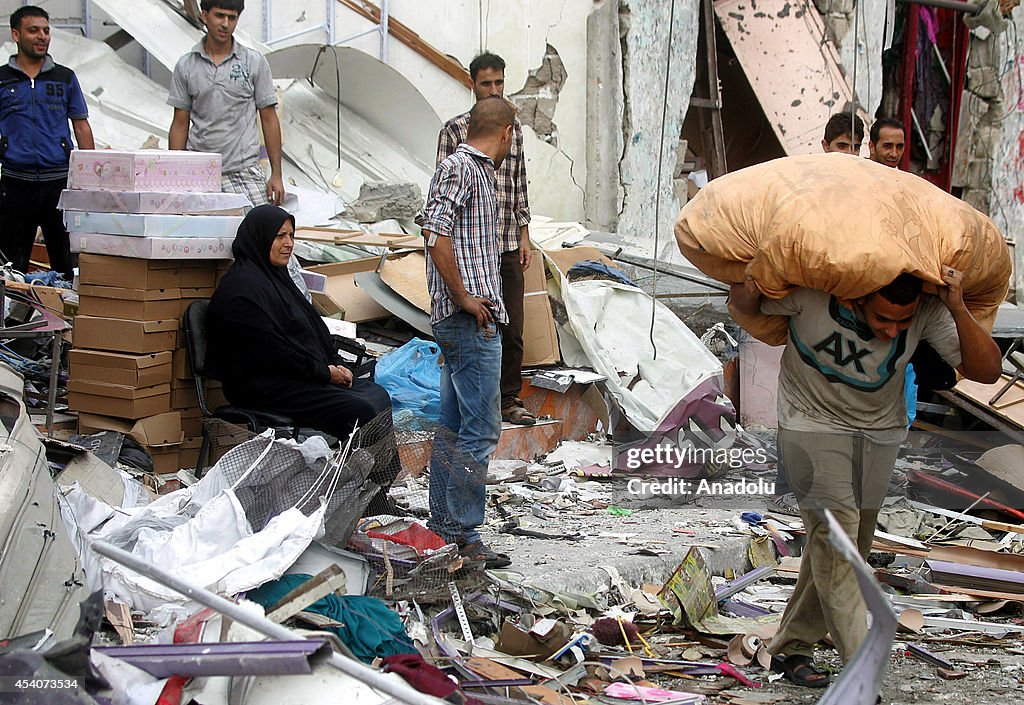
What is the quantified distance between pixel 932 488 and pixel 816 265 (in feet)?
11.1

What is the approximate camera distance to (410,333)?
7.59m

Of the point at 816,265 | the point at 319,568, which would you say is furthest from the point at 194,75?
the point at 816,265

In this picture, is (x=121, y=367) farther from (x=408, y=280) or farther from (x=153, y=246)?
(x=408, y=280)

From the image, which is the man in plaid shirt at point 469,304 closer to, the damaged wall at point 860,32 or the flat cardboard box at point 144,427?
the flat cardboard box at point 144,427

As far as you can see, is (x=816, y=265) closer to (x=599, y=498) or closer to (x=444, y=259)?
(x=444, y=259)

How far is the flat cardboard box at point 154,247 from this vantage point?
214 inches

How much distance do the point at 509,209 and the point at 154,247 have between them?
187 centimetres

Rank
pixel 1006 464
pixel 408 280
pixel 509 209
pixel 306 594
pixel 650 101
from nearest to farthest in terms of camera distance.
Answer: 1. pixel 306 594
2. pixel 509 209
3. pixel 1006 464
4. pixel 408 280
5. pixel 650 101

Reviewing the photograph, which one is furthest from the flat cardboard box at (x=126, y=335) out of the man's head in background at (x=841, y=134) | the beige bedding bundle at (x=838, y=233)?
the man's head in background at (x=841, y=134)

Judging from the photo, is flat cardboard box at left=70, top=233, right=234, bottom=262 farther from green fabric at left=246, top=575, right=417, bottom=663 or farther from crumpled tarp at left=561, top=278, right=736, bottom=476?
crumpled tarp at left=561, top=278, right=736, bottom=476

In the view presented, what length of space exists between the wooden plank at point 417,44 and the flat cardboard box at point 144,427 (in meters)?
5.55

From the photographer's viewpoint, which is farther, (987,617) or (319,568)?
(987,617)

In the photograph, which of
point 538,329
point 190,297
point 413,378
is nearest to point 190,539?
point 190,297

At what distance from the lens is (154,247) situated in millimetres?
5438
